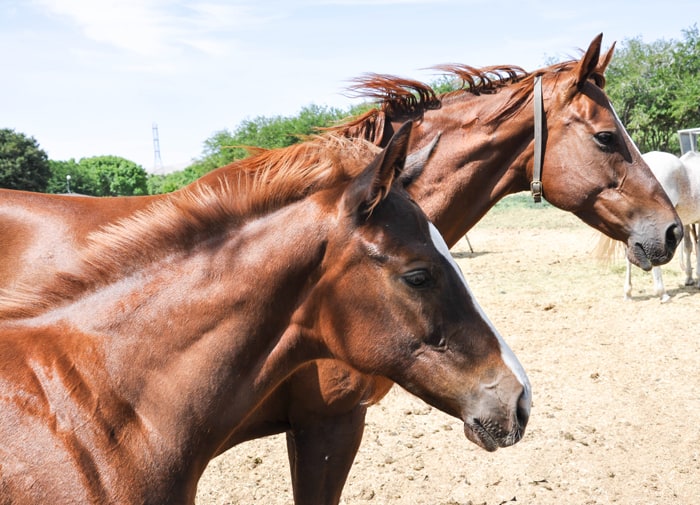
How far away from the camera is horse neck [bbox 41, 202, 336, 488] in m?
1.95

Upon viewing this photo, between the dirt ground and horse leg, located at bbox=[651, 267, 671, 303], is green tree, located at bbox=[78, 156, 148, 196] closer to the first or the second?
the dirt ground

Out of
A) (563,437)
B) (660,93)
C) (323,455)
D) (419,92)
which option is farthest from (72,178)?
(323,455)

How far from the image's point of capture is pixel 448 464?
15.9 feet

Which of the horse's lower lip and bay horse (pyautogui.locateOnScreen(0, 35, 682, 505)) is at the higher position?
bay horse (pyautogui.locateOnScreen(0, 35, 682, 505))

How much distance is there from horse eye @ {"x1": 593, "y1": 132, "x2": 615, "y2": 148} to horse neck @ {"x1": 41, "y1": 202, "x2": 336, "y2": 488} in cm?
217

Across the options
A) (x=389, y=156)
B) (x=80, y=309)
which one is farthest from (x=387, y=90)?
(x=80, y=309)

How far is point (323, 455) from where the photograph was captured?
9.98ft

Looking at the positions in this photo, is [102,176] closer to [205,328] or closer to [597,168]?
[597,168]

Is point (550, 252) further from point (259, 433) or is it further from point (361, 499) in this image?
point (259, 433)

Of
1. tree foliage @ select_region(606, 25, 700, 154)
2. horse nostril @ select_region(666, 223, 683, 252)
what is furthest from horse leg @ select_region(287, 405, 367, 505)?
tree foliage @ select_region(606, 25, 700, 154)

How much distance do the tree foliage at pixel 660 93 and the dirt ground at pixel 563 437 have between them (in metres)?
20.4

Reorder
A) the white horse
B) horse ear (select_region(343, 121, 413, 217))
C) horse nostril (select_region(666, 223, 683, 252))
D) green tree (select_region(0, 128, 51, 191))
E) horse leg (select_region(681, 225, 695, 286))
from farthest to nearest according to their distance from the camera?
green tree (select_region(0, 128, 51, 191))
horse leg (select_region(681, 225, 695, 286))
the white horse
horse nostril (select_region(666, 223, 683, 252))
horse ear (select_region(343, 121, 413, 217))

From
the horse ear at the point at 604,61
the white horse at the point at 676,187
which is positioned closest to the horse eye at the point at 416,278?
the horse ear at the point at 604,61

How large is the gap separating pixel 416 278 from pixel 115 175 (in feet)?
126
